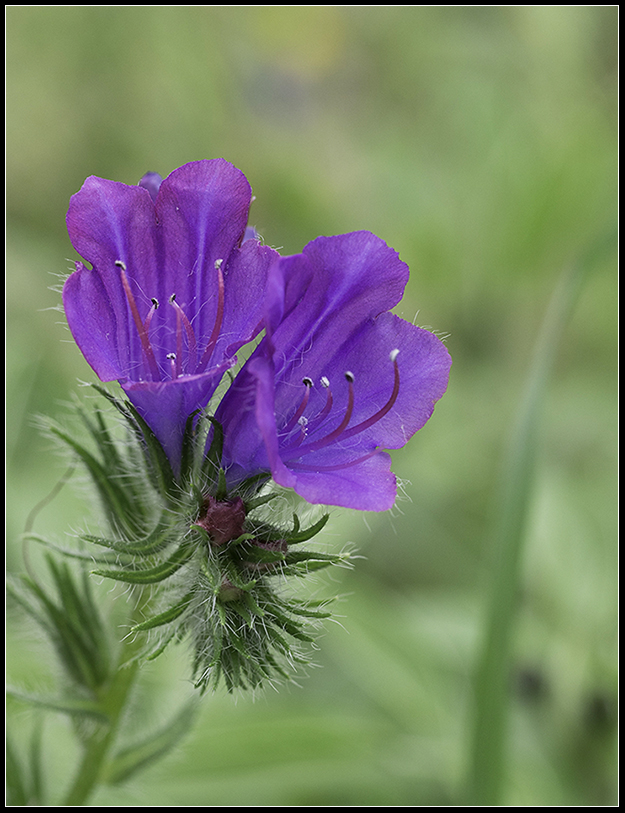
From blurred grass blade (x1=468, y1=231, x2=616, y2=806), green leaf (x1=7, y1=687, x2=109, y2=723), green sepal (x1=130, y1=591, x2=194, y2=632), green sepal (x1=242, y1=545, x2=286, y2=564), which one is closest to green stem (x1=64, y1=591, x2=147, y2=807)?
green leaf (x1=7, y1=687, x2=109, y2=723)

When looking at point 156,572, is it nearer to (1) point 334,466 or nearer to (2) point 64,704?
(1) point 334,466

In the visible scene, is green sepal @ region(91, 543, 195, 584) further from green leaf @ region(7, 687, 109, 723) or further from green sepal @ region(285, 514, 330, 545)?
green leaf @ region(7, 687, 109, 723)

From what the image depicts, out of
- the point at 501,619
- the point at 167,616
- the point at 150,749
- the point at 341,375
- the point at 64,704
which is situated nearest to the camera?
the point at 167,616

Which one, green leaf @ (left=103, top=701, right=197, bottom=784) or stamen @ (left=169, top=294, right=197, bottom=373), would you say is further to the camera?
green leaf @ (left=103, top=701, right=197, bottom=784)

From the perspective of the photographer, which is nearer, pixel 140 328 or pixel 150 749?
pixel 140 328

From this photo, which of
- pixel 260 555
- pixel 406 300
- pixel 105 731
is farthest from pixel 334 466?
pixel 406 300

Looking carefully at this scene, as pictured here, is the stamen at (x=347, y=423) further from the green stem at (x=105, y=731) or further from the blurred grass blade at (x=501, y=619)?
the blurred grass blade at (x=501, y=619)

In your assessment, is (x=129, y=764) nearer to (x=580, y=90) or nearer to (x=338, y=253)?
(x=338, y=253)
